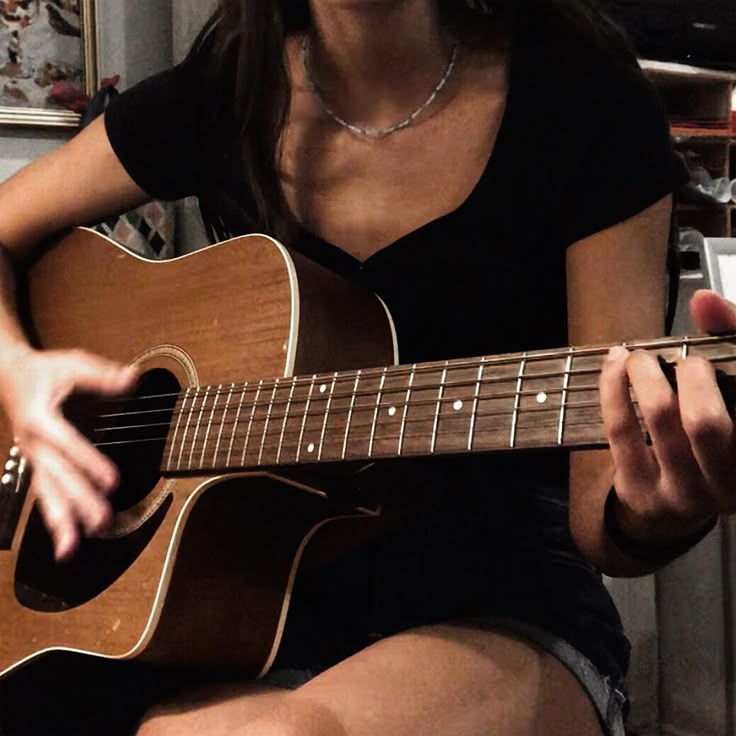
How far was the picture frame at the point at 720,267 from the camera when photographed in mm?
1354

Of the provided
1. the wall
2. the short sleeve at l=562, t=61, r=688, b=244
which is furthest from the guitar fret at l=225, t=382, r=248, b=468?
the wall

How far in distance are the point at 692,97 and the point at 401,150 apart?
110 centimetres

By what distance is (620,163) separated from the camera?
74cm

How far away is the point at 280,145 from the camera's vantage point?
36.0 inches

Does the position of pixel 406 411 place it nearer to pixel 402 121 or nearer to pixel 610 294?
pixel 610 294

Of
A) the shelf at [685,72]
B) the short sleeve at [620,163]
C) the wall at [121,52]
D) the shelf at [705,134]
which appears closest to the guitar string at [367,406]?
the short sleeve at [620,163]

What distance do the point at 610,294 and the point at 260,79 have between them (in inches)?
17.4

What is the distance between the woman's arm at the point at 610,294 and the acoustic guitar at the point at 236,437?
0.53 ft

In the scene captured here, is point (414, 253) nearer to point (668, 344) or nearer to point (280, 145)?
point (280, 145)

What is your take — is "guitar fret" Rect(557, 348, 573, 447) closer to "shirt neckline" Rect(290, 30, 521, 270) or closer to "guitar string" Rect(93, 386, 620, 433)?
"guitar string" Rect(93, 386, 620, 433)

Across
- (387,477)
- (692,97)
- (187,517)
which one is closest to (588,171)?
(387,477)

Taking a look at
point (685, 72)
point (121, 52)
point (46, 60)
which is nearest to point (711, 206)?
point (685, 72)

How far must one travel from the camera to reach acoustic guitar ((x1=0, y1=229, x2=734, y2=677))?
54 centimetres

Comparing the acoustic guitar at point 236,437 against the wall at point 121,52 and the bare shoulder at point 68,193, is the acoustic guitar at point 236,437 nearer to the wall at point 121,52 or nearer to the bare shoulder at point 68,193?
the bare shoulder at point 68,193
